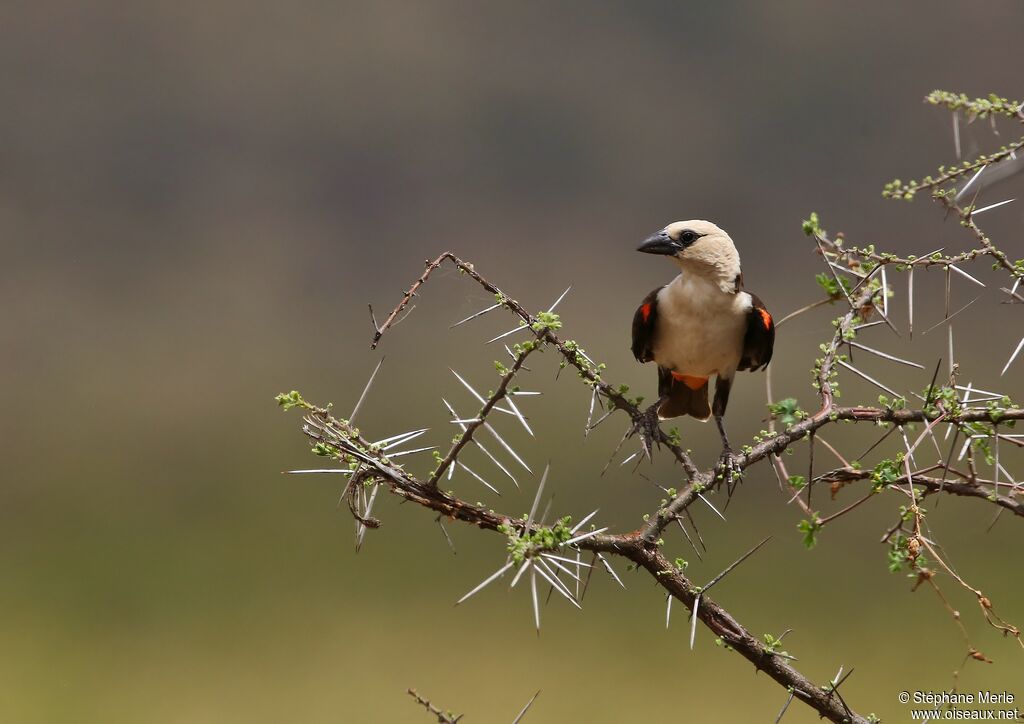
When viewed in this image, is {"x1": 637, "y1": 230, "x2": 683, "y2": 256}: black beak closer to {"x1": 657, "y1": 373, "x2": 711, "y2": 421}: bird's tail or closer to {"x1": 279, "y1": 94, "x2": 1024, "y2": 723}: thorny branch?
{"x1": 657, "y1": 373, "x2": 711, "y2": 421}: bird's tail

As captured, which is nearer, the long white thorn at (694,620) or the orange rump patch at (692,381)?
the long white thorn at (694,620)

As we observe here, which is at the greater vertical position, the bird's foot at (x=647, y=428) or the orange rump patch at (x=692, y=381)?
the orange rump patch at (x=692, y=381)

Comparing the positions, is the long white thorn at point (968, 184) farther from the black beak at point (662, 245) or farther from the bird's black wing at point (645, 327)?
the bird's black wing at point (645, 327)

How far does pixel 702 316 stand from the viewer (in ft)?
8.98

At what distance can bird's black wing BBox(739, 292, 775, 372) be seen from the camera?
2770 millimetres

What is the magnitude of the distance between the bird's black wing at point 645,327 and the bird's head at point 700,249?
0.16m

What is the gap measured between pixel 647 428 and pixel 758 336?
607 mm

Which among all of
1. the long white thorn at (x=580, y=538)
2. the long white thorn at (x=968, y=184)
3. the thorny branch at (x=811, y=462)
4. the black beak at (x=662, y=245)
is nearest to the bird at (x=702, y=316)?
the black beak at (x=662, y=245)

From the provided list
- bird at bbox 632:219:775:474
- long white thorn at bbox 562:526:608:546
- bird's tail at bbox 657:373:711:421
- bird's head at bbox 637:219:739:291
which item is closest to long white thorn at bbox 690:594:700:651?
long white thorn at bbox 562:526:608:546

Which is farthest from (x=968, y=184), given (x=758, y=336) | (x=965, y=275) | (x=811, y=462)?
(x=758, y=336)

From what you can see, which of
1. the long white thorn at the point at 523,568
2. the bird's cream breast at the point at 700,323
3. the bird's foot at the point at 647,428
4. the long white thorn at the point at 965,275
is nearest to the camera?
the long white thorn at the point at 523,568

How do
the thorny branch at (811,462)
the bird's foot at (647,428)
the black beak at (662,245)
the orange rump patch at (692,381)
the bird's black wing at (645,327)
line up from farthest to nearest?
the orange rump patch at (692,381) → the bird's black wing at (645,327) → the black beak at (662,245) → the bird's foot at (647,428) → the thorny branch at (811,462)

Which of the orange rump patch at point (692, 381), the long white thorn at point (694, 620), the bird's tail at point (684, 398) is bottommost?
the long white thorn at point (694, 620)

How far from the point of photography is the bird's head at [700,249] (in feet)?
8.60
